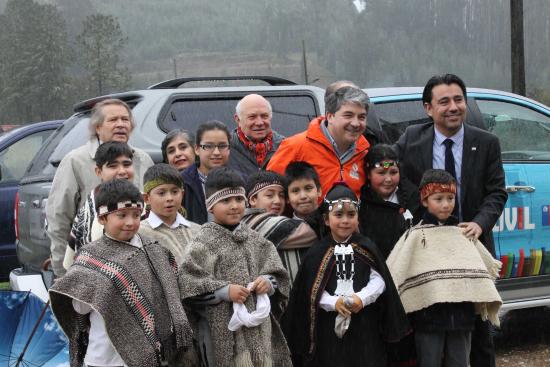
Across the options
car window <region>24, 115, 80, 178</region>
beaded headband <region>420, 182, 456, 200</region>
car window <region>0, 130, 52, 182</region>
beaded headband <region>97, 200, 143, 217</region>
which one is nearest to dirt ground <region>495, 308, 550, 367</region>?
beaded headband <region>420, 182, 456, 200</region>

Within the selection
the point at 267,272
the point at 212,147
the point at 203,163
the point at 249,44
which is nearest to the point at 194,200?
the point at 203,163

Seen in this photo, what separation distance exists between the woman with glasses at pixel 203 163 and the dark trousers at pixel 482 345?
1.75 meters

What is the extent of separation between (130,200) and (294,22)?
12305 centimetres

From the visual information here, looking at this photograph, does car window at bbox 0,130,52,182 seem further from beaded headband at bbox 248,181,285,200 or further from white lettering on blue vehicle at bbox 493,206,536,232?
white lettering on blue vehicle at bbox 493,206,536,232

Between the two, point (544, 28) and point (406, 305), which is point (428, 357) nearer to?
point (406, 305)

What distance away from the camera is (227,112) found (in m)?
6.27

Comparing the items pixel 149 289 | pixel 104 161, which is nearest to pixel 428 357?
pixel 149 289

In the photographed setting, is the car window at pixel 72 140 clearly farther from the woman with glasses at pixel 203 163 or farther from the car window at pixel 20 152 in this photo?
the car window at pixel 20 152

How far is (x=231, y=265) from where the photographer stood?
3535 mm

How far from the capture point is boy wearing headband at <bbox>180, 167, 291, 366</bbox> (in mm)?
3443

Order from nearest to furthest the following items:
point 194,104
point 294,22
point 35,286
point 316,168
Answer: point 316,168
point 35,286
point 194,104
point 294,22

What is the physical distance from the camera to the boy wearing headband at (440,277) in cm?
404

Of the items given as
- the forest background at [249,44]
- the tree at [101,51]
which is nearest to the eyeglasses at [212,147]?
the forest background at [249,44]

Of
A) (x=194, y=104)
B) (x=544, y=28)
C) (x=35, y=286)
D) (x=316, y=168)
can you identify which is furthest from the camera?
(x=544, y=28)
